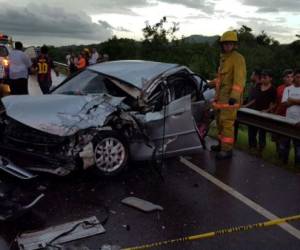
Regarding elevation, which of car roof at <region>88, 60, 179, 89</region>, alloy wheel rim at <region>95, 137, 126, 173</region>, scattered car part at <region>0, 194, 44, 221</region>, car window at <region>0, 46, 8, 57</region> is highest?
car window at <region>0, 46, 8, 57</region>

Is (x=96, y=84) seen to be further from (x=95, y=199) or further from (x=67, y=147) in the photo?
(x=95, y=199)

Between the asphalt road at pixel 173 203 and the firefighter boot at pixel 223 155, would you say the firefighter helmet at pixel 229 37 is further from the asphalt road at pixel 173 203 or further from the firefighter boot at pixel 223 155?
the asphalt road at pixel 173 203

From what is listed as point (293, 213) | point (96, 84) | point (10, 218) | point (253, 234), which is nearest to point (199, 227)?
point (253, 234)

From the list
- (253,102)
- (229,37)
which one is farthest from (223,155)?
(229,37)

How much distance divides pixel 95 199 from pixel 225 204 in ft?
4.82

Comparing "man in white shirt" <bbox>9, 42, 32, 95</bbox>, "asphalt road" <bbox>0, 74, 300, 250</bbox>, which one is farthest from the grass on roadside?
"man in white shirt" <bbox>9, 42, 32, 95</bbox>

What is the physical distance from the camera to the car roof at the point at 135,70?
6590mm

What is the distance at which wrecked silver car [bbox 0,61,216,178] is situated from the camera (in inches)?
224

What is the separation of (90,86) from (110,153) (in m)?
1.22

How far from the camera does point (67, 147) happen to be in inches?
227

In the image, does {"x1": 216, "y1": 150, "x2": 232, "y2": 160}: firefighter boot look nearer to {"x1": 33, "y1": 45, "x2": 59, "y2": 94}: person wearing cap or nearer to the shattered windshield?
the shattered windshield

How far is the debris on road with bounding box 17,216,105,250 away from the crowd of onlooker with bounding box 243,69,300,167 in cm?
393

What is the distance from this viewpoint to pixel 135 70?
691 cm

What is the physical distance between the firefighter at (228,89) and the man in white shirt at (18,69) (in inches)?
219
